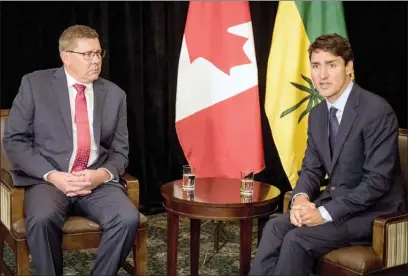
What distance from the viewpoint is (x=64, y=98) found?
365 cm

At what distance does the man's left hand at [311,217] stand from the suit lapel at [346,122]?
0.88 feet

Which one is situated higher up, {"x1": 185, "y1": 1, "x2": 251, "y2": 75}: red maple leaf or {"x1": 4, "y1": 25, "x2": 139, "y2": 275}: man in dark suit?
{"x1": 185, "y1": 1, "x2": 251, "y2": 75}: red maple leaf

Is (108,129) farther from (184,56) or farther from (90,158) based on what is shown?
(184,56)

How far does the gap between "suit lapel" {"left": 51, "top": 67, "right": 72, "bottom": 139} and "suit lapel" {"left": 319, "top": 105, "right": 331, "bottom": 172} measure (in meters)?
1.34

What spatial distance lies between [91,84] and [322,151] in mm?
1358

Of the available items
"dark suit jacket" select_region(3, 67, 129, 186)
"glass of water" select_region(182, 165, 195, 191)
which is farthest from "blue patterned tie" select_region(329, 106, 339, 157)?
"dark suit jacket" select_region(3, 67, 129, 186)

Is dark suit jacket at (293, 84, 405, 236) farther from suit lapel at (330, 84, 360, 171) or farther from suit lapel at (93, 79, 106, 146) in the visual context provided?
suit lapel at (93, 79, 106, 146)

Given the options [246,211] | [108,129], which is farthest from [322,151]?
[108,129]

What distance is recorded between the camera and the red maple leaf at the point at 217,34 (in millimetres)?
4730

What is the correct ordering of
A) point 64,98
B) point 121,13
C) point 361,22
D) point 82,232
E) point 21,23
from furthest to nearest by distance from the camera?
point 361,22
point 121,13
point 21,23
point 64,98
point 82,232

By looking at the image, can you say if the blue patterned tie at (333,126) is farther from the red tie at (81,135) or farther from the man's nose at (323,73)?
the red tie at (81,135)

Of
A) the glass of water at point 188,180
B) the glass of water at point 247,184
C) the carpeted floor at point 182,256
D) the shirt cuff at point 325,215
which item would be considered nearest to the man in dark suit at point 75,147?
the glass of water at point 188,180

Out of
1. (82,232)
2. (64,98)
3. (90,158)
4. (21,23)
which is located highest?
(21,23)

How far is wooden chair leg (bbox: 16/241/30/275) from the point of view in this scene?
330cm
